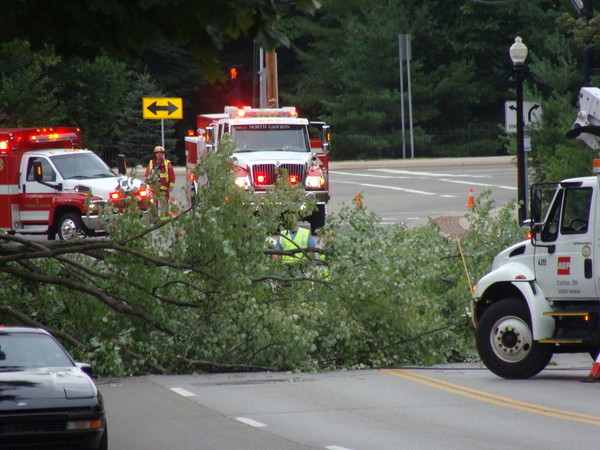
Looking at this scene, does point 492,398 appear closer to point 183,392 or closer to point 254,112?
point 183,392

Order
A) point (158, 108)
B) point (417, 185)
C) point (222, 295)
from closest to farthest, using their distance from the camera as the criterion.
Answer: point (222, 295) < point (158, 108) < point (417, 185)

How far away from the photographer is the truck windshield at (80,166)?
25.7 metres

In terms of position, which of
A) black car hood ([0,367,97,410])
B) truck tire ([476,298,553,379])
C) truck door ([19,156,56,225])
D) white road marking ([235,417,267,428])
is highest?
truck door ([19,156,56,225])

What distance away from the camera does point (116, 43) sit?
7539mm

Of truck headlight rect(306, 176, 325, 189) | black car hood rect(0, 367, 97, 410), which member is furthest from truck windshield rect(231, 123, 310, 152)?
black car hood rect(0, 367, 97, 410)

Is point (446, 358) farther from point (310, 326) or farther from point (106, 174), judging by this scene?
point (106, 174)

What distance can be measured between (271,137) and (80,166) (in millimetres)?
4780

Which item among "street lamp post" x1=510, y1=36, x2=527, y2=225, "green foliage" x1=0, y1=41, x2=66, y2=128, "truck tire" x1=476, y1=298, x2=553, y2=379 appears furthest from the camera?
"green foliage" x1=0, y1=41, x2=66, y2=128

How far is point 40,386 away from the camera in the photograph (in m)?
8.87

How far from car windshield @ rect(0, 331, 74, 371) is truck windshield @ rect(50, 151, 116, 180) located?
1599cm

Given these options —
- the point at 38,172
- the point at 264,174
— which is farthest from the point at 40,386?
the point at 264,174

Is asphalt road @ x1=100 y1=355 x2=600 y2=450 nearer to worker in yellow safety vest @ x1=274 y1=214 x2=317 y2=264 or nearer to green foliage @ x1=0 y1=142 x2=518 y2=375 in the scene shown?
green foliage @ x1=0 y1=142 x2=518 y2=375

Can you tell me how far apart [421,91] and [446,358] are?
139ft

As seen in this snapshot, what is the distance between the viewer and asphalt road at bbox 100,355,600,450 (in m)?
9.91
